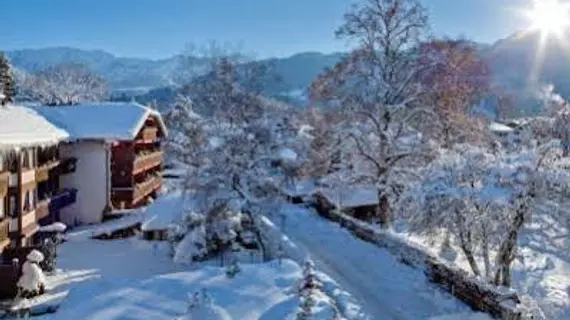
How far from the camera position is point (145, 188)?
157ft

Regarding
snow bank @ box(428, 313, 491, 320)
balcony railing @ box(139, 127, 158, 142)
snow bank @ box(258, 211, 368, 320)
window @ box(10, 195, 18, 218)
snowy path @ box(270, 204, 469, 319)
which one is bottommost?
snowy path @ box(270, 204, 469, 319)

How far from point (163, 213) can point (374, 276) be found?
48.4 ft

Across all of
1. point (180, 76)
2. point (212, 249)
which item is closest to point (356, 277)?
point (212, 249)

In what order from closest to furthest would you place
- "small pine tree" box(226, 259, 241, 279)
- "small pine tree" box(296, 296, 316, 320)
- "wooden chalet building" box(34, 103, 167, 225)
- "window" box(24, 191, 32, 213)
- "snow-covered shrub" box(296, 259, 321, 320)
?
1. "small pine tree" box(296, 296, 316, 320)
2. "snow-covered shrub" box(296, 259, 321, 320)
3. "small pine tree" box(226, 259, 241, 279)
4. "window" box(24, 191, 32, 213)
5. "wooden chalet building" box(34, 103, 167, 225)

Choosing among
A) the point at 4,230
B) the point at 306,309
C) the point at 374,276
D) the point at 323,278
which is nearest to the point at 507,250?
the point at 374,276

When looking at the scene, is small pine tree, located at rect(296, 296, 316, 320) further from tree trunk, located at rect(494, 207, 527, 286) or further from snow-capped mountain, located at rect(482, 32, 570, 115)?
snow-capped mountain, located at rect(482, 32, 570, 115)

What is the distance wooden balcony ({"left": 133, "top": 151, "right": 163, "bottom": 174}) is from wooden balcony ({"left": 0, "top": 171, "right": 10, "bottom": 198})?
1422cm

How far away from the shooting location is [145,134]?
47.4 meters

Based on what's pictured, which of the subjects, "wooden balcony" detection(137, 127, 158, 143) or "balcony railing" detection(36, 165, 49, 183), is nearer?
"balcony railing" detection(36, 165, 49, 183)

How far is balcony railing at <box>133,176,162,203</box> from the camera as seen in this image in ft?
148

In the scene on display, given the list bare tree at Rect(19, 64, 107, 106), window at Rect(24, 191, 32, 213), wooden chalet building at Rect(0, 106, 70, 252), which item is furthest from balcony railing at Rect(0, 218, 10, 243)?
bare tree at Rect(19, 64, 107, 106)

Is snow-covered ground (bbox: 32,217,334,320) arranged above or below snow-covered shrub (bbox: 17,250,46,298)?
above

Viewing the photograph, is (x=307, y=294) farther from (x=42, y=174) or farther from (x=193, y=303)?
A: (x=42, y=174)

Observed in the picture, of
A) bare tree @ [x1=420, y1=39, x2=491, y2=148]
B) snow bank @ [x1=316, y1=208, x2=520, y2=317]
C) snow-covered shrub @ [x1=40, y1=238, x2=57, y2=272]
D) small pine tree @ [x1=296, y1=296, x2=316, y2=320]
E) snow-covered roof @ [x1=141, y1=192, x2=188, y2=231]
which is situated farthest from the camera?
snow-covered roof @ [x1=141, y1=192, x2=188, y2=231]
